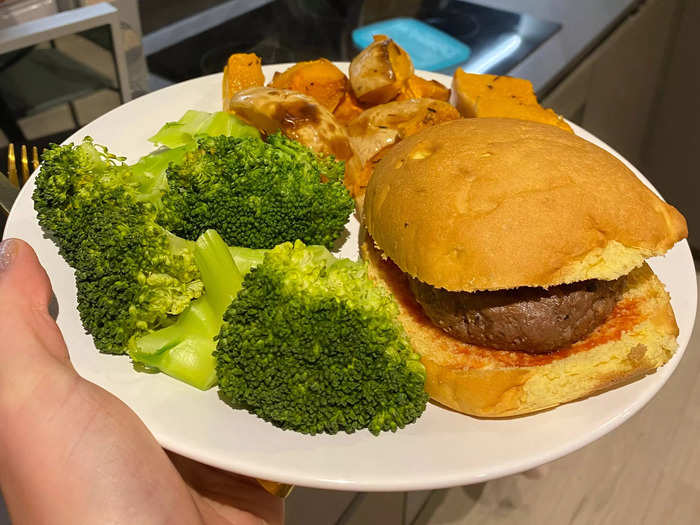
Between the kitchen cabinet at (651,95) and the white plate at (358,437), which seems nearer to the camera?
the white plate at (358,437)

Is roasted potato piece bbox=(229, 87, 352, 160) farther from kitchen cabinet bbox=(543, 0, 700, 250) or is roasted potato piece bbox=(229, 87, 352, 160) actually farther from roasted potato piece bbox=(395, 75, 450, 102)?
kitchen cabinet bbox=(543, 0, 700, 250)

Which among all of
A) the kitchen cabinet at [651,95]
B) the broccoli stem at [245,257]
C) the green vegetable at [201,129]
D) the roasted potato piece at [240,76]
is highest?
the roasted potato piece at [240,76]

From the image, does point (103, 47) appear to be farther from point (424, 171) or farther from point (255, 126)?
point (424, 171)

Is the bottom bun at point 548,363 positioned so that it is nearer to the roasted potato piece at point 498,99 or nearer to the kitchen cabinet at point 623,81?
the roasted potato piece at point 498,99

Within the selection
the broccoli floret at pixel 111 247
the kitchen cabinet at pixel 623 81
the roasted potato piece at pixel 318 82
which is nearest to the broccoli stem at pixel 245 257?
the broccoli floret at pixel 111 247

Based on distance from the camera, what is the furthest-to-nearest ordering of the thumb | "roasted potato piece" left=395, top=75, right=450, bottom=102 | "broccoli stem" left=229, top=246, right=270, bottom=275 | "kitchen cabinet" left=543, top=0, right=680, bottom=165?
"kitchen cabinet" left=543, top=0, right=680, bottom=165 → "roasted potato piece" left=395, top=75, right=450, bottom=102 → "broccoli stem" left=229, top=246, right=270, bottom=275 → the thumb

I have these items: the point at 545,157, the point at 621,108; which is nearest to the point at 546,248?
the point at 545,157

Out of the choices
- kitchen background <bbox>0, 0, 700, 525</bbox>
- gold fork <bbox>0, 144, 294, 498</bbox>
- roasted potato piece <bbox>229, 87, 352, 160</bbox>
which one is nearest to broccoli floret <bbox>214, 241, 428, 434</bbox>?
gold fork <bbox>0, 144, 294, 498</bbox>
